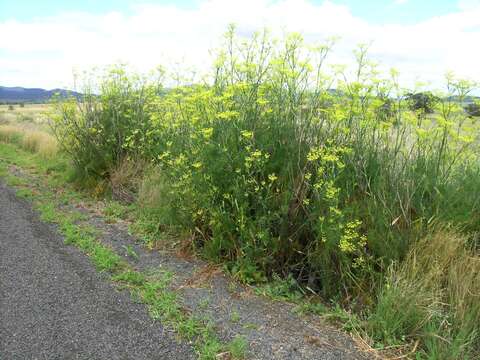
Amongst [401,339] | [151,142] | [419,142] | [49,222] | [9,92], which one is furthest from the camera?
[9,92]

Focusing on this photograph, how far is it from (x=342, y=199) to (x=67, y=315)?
2900mm

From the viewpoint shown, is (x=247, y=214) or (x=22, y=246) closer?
(x=247, y=214)

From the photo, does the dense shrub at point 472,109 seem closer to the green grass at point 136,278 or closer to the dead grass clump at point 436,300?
the dead grass clump at point 436,300

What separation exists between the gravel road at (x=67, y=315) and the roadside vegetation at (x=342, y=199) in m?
0.62

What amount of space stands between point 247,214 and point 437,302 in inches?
84.5

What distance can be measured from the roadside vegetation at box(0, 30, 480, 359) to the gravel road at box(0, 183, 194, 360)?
617mm

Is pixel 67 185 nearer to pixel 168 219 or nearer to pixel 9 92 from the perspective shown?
Answer: pixel 168 219

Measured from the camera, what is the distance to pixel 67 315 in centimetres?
383

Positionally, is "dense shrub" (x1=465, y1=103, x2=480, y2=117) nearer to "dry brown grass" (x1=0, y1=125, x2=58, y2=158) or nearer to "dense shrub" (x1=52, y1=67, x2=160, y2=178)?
"dense shrub" (x1=52, y1=67, x2=160, y2=178)

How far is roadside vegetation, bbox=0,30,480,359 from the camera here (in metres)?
3.58

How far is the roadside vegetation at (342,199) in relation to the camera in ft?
11.7

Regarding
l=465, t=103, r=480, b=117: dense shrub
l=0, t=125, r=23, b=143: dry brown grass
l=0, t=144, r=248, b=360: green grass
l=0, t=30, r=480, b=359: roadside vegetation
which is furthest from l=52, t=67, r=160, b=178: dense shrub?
l=0, t=125, r=23, b=143: dry brown grass

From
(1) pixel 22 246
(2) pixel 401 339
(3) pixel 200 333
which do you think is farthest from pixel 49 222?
(2) pixel 401 339

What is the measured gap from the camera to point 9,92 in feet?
295
